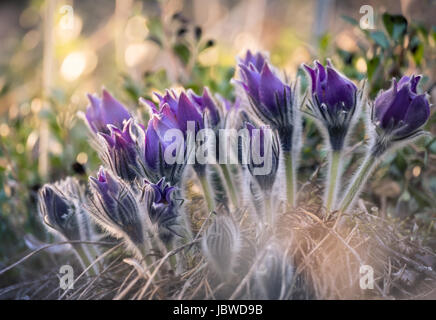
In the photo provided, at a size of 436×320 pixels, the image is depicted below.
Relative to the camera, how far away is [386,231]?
553 millimetres

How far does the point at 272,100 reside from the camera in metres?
0.48

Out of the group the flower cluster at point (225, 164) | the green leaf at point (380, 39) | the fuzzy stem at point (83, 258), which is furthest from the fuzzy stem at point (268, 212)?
the green leaf at point (380, 39)

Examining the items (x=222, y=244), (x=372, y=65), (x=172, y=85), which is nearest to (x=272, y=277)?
(x=222, y=244)

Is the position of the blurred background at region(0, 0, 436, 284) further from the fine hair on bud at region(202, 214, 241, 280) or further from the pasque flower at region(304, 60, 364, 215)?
the fine hair on bud at region(202, 214, 241, 280)

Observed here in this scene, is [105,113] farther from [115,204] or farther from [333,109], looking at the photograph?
[333,109]

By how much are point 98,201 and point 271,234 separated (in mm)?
190

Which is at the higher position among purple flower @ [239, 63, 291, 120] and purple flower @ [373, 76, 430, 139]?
purple flower @ [239, 63, 291, 120]

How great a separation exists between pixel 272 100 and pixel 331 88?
63 millimetres

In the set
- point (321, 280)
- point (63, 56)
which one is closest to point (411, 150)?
point (321, 280)

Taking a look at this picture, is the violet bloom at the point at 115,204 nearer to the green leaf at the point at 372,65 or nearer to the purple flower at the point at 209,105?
the purple flower at the point at 209,105

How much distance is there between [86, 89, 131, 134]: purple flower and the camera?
1.76 feet

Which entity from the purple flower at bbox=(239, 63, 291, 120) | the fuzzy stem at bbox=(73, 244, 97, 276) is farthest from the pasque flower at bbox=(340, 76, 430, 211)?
the fuzzy stem at bbox=(73, 244, 97, 276)

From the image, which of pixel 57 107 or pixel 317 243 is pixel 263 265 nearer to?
pixel 317 243

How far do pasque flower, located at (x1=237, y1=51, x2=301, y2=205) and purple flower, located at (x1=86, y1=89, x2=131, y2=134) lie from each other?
0.15m
